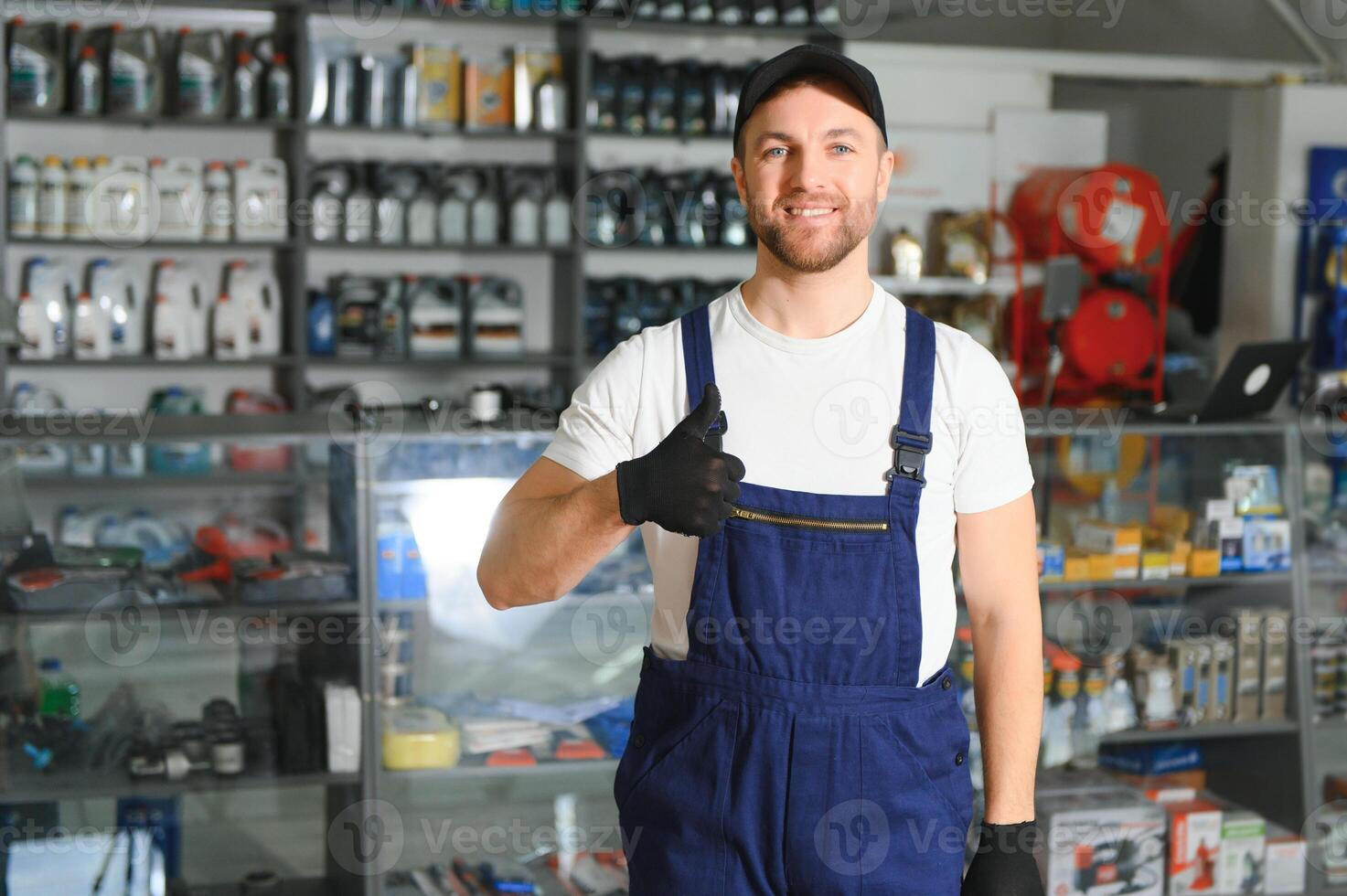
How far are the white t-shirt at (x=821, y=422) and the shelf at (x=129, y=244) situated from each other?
4.42 meters

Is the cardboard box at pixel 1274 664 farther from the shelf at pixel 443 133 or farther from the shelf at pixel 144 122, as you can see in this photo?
the shelf at pixel 144 122

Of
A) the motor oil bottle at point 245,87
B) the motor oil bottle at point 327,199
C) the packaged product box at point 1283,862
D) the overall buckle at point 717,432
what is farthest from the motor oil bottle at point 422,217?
the overall buckle at point 717,432

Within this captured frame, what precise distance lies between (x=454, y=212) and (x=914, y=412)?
458 centimetres

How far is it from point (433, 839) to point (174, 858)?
1.86 feet

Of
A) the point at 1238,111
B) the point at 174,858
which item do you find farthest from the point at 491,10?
the point at 174,858

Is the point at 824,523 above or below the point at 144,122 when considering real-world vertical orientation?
below

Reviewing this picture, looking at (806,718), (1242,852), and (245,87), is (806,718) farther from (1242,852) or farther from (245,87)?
(245,87)

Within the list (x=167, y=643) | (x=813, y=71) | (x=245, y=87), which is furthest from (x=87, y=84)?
(x=813, y=71)

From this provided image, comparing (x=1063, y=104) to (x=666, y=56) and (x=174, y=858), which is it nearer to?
(x=666, y=56)

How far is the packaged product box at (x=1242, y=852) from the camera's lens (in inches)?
132

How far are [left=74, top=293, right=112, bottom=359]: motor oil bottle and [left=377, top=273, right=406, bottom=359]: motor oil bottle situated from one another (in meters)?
1.13

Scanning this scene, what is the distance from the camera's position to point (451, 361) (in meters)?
5.96

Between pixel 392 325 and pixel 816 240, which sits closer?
pixel 816 240

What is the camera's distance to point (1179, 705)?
3369 millimetres
